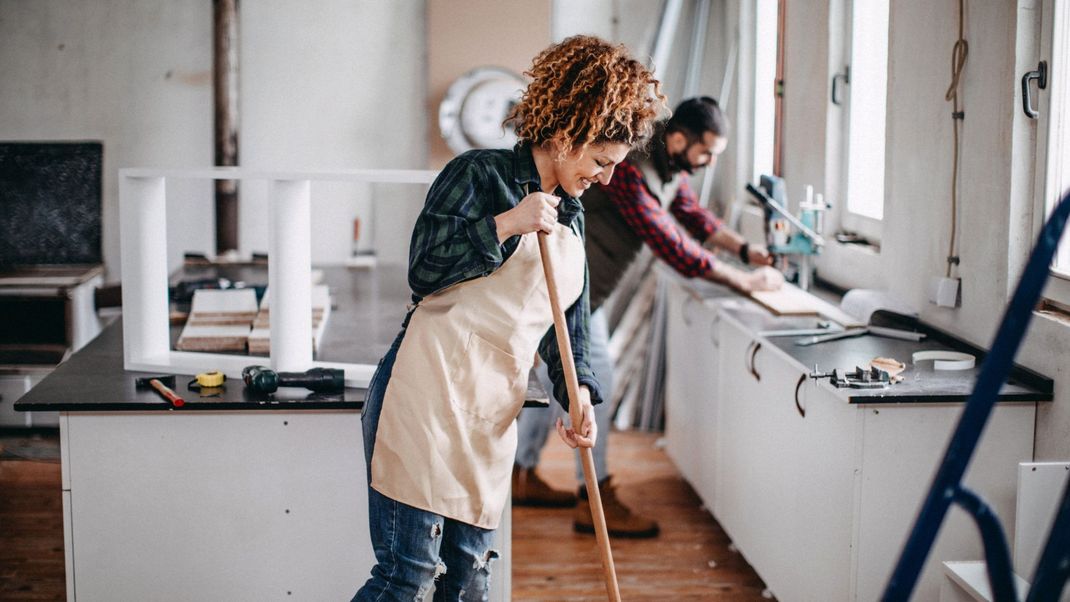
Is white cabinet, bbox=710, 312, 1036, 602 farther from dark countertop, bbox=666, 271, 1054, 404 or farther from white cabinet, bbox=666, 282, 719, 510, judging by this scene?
white cabinet, bbox=666, 282, 719, 510

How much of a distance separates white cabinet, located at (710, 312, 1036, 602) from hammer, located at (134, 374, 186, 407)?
1468 millimetres

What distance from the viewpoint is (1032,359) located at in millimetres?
A: 2627

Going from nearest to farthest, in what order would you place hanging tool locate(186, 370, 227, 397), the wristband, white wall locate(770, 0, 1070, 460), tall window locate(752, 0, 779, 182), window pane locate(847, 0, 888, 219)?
hanging tool locate(186, 370, 227, 397) < white wall locate(770, 0, 1070, 460) < window pane locate(847, 0, 888, 219) < the wristband < tall window locate(752, 0, 779, 182)

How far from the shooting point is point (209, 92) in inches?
215

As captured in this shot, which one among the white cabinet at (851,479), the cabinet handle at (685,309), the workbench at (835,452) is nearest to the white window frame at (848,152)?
the workbench at (835,452)

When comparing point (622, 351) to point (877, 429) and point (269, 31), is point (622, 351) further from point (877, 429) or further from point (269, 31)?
point (877, 429)

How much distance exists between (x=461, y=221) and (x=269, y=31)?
12.7 feet

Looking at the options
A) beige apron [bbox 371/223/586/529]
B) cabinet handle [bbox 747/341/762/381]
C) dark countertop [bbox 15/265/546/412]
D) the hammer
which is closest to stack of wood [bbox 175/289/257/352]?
dark countertop [bbox 15/265/546/412]

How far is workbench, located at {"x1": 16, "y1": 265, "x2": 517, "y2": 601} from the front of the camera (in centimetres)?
247

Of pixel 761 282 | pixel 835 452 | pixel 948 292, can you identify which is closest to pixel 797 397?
pixel 835 452

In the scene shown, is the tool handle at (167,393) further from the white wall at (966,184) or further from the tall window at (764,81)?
the tall window at (764,81)

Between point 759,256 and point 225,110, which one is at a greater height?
point 225,110

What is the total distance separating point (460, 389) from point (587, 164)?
46cm

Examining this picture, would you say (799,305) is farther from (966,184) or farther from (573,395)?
(573,395)
